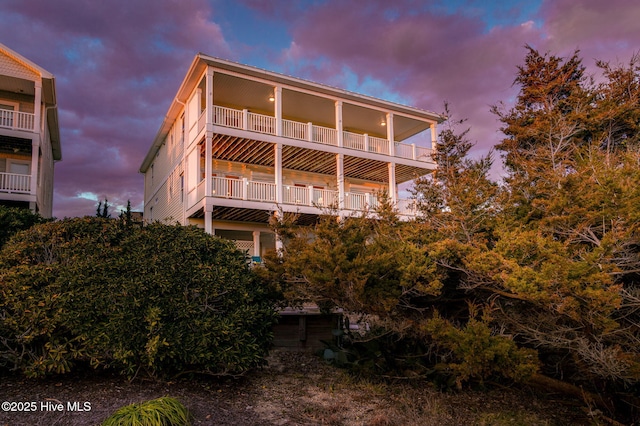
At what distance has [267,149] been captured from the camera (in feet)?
53.9

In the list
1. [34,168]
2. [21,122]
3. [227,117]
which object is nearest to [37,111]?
[21,122]

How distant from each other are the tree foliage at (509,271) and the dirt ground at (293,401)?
61 centimetres

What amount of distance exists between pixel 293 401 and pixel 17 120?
49.6 ft

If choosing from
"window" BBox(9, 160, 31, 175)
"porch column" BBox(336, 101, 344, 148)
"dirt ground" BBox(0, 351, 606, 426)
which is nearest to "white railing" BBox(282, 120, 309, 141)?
"porch column" BBox(336, 101, 344, 148)

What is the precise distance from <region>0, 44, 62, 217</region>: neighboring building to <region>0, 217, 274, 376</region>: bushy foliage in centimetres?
1024

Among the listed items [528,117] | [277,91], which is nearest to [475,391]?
[528,117]

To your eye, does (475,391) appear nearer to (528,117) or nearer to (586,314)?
(586,314)

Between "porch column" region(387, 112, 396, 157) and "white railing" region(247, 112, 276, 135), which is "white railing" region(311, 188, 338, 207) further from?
"porch column" region(387, 112, 396, 157)

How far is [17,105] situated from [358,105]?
13996mm

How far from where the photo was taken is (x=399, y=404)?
620 centimetres

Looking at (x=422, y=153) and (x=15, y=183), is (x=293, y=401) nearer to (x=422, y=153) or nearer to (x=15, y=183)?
(x=15, y=183)

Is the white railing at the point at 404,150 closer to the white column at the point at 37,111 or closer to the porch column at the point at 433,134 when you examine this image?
the porch column at the point at 433,134

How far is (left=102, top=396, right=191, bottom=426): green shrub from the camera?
397cm

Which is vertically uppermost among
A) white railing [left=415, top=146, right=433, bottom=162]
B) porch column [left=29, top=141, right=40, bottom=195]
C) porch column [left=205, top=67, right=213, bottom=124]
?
porch column [left=205, top=67, right=213, bottom=124]
